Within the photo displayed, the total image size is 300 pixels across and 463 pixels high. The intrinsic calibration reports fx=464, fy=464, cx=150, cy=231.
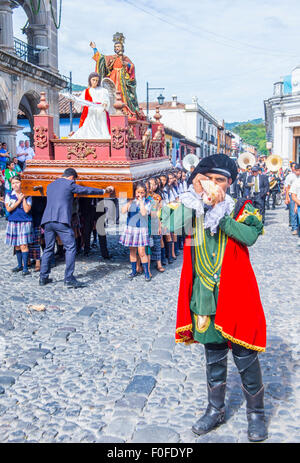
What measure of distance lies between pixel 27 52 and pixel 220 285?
17.2 metres

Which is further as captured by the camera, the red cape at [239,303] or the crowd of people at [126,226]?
the crowd of people at [126,226]

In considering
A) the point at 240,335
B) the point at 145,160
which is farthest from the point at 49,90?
the point at 240,335

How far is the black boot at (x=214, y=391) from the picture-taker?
9.84ft

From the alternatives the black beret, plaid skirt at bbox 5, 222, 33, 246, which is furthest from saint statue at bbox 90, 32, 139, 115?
the black beret

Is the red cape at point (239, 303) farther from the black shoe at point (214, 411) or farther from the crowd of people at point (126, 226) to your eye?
the crowd of people at point (126, 226)

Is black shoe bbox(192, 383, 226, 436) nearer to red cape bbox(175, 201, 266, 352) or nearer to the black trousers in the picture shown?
red cape bbox(175, 201, 266, 352)

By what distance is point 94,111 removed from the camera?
7887 millimetres

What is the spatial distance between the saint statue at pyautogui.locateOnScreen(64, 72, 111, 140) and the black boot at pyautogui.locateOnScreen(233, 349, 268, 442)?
551 centimetres

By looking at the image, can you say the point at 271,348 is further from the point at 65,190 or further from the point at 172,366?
the point at 65,190

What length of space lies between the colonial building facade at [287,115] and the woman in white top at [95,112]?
22.3 meters

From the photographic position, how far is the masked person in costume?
111 inches

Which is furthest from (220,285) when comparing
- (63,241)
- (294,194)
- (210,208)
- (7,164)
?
(7,164)

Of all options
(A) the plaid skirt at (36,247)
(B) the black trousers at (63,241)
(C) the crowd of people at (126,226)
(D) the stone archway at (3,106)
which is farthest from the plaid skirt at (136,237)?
(D) the stone archway at (3,106)

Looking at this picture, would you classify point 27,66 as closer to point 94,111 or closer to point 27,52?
point 27,52
